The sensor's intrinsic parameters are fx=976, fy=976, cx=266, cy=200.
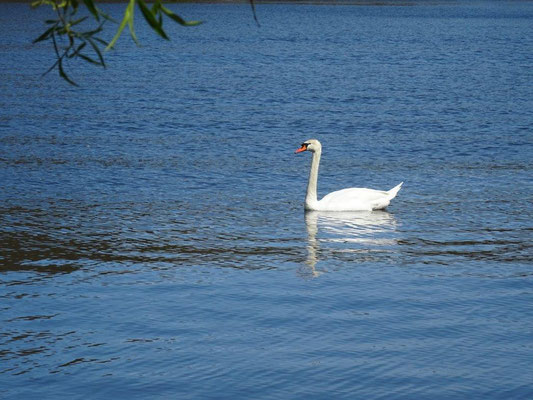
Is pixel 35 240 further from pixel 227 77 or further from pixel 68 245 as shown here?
pixel 227 77

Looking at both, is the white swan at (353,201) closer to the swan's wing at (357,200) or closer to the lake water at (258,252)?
the swan's wing at (357,200)

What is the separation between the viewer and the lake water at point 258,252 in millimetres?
9344

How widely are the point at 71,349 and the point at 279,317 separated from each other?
92.9 inches

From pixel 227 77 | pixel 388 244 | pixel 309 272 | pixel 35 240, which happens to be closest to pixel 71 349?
pixel 309 272

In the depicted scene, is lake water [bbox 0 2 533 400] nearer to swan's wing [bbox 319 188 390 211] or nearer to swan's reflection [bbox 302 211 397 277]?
swan's reflection [bbox 302 211 397 277]

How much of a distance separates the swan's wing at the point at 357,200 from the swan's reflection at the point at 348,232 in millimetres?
109

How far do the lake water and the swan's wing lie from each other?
188mm

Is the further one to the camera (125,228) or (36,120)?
(36,120)

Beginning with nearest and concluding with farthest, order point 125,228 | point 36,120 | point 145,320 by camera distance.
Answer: point 145,320, point 125,228, point 36,120

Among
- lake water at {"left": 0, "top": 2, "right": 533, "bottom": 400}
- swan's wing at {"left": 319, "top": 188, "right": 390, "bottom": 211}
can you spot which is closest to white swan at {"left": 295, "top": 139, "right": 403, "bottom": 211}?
swan's wing at {"left": 319, "top": 188, "right": 390, "bottom": 211}

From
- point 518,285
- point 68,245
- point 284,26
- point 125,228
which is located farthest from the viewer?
point 284,26

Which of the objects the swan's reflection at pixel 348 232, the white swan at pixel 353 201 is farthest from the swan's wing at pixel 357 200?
the swan's reflection at pixel 348 232

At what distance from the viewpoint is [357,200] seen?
1650 cm

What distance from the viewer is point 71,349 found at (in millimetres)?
9734
